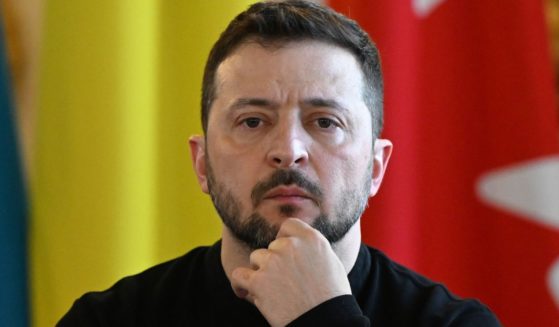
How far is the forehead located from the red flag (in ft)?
1.56

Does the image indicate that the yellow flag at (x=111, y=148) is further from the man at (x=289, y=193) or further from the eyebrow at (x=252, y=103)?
the eyebrow at (x=252, y=103)

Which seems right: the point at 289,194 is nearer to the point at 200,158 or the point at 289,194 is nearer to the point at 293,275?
the point at 293,275

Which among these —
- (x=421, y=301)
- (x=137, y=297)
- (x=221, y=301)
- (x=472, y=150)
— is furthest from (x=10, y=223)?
(x=472, y=150)

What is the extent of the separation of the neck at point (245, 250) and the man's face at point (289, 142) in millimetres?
28

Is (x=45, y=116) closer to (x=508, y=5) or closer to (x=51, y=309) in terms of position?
(x=51, y=309)

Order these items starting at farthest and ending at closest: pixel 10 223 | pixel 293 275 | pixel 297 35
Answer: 1. pixel 10 223
2. pixel 297 35
3. pixel 293 275

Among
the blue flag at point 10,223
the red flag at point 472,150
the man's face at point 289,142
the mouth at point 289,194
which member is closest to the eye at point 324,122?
the man's face at point 289,142

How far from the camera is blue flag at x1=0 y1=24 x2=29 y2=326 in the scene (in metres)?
1.58

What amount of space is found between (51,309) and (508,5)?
1073 millimetres

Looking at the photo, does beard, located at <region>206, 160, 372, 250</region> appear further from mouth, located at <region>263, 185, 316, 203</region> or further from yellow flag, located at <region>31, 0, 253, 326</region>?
yellow flag, located at <region>31, 0, 253, 326</region>

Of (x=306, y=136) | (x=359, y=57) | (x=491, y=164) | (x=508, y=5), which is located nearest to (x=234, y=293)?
(x=306, y=136)

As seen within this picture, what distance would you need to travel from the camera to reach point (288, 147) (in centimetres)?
110

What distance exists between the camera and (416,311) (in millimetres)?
1207

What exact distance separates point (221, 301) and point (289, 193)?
22 cm
